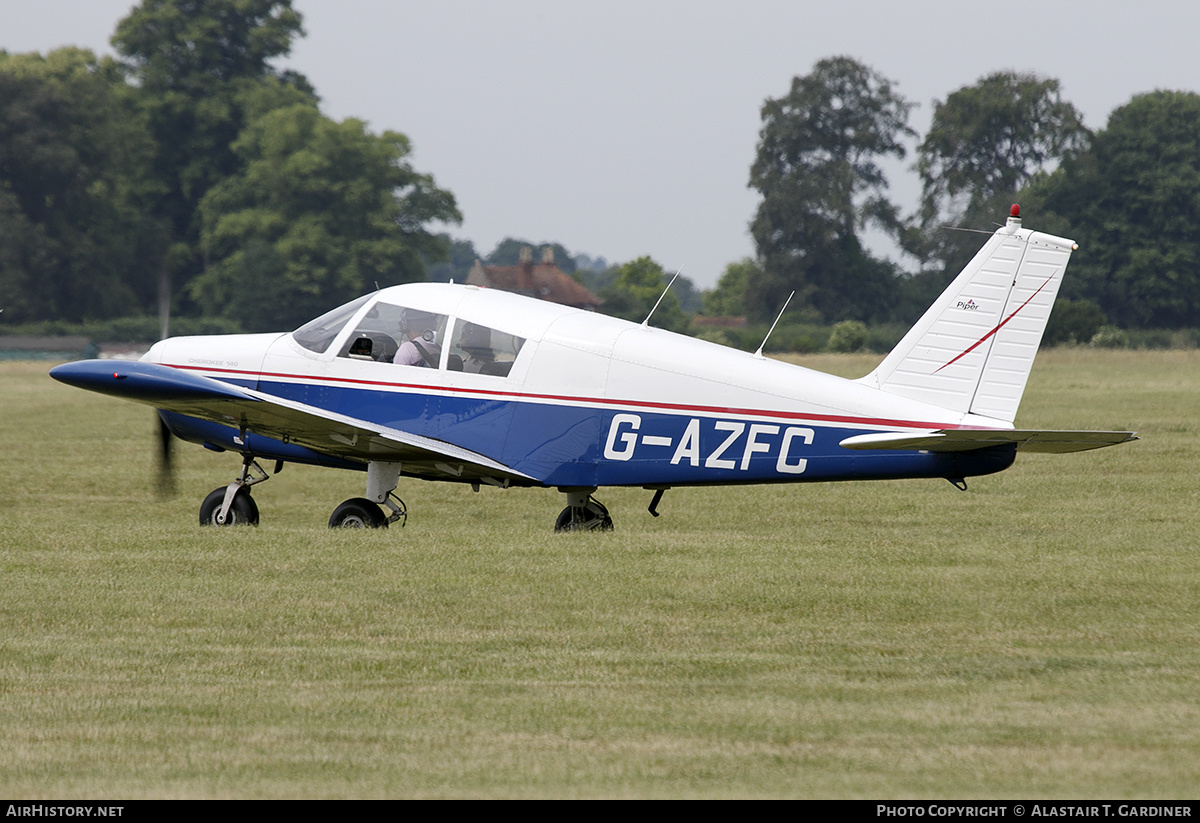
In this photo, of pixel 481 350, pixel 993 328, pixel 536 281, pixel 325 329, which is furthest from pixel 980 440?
pixel 536 281

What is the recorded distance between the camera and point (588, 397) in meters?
10.2

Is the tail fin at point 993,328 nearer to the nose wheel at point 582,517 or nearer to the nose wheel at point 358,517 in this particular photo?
the nose wheel at point 582,517

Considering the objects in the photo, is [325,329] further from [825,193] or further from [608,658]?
[825,193]

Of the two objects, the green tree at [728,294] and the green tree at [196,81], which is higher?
the green tree at [196,81]

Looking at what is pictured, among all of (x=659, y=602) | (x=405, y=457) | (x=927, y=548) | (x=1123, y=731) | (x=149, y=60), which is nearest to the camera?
(x=1123, y=731)

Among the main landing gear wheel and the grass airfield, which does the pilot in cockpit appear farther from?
the main landing gear wheel

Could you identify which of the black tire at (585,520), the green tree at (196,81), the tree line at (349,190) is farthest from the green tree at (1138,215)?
the black tire at (585,520)

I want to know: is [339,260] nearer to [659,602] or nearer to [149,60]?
[149,60]

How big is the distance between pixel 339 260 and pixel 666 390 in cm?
5991

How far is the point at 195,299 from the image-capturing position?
230 ft

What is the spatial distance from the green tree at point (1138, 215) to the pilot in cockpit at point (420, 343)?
6652 cm

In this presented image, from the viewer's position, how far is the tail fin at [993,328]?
386 inches

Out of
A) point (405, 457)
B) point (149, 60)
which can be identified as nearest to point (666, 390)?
point (405, 457)

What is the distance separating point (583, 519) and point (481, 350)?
1.66 metres
